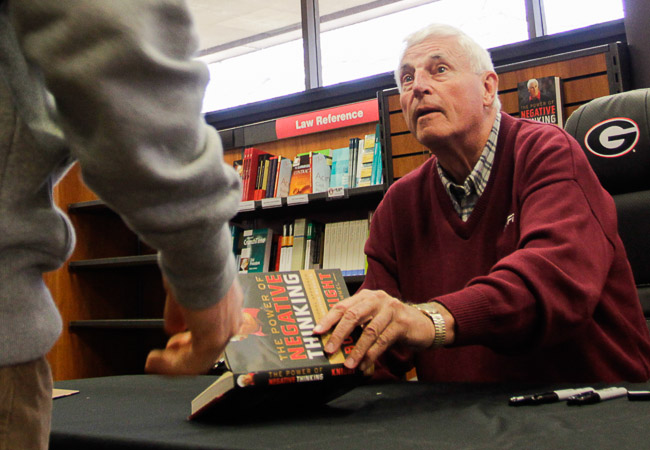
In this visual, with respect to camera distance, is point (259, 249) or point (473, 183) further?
point (259, 249)

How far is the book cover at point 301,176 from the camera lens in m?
3.36

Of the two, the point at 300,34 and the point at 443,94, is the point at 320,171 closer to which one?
the point at 443,94

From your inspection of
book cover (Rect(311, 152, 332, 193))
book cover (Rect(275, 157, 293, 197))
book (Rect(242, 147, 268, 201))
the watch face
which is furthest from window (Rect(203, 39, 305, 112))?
the watch face

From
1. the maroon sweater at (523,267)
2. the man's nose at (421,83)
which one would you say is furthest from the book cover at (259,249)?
the man's nose at (421,83)

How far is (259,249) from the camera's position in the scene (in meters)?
3.43

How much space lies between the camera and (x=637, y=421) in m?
0.70

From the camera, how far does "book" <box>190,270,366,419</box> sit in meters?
0.83

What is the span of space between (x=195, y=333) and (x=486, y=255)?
3.55 ft

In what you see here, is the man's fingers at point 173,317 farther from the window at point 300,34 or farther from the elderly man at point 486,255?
the window at point 300,34

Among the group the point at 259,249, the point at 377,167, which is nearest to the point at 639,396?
the point at 377,167

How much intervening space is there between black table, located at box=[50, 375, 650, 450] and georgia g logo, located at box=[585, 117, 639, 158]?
2.64 ft

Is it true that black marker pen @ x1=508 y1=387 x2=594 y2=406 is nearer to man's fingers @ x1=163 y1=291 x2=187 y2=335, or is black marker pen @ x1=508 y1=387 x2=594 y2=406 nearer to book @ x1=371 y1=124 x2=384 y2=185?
man's fingers @ x1=163 y1=291 x2=187 y2=335

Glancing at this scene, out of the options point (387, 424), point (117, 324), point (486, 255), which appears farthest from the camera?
point (117, 324)

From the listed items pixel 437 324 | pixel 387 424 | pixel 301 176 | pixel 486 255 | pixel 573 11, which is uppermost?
pixel 573 11
